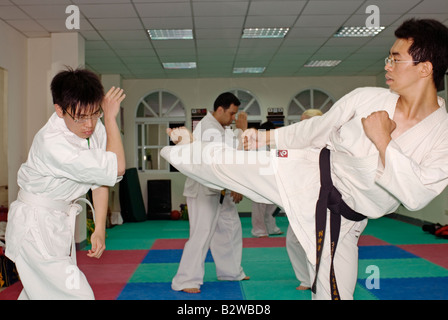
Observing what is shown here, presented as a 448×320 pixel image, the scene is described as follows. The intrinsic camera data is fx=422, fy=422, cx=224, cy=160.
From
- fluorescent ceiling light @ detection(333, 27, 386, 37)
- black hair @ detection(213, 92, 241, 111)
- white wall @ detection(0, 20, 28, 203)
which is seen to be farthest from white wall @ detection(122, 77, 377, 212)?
black hair @ detection(213, 92, 241, 111)

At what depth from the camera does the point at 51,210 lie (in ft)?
6.33

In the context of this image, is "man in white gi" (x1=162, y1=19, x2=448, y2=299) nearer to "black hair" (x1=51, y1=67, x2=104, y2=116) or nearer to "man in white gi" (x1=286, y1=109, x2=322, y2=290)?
"black hair" (x1=51, y1=67, x2=104, y2=116)

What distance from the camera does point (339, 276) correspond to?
190cm

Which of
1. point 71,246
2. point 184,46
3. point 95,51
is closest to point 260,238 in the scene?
point 184,46

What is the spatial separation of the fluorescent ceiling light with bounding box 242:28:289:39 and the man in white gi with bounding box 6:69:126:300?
5425mm

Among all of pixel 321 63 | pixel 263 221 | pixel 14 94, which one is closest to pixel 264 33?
pixel 321 63

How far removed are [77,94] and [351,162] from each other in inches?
46.6

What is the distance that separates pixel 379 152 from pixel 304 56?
7.34m

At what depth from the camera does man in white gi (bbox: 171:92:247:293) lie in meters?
3.79

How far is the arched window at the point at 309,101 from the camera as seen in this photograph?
10.8 meters

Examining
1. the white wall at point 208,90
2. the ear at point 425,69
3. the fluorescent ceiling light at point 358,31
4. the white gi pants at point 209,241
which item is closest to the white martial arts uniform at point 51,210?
the ear at point 425,69

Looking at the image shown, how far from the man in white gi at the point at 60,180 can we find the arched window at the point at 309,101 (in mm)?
9186

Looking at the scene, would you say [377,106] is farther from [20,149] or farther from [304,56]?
[304,56]

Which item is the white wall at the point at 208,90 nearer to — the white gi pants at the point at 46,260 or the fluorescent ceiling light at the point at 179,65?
the fluorescent ceiling light at the point at 179,65
